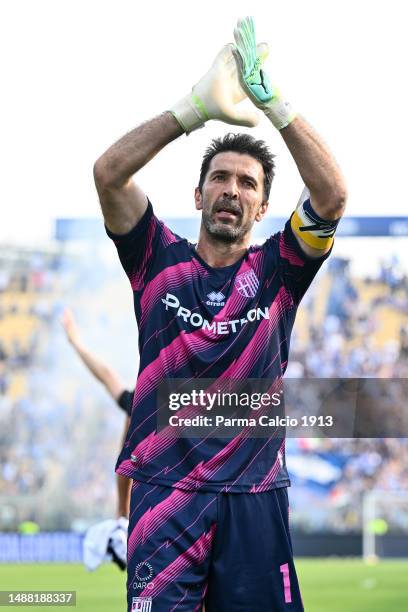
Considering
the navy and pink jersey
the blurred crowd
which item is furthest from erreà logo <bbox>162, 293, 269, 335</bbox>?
the blurred crowd

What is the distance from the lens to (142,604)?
3.80m

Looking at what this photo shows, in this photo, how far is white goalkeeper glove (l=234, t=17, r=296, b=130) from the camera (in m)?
3.74

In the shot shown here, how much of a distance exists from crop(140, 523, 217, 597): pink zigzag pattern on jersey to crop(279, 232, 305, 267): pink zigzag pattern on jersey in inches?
40.0

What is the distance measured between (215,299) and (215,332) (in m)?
A: 0.14

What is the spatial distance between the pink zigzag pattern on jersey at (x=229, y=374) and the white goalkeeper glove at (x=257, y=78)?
75 centimetres

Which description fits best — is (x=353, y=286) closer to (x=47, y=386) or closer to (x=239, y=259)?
(x=47, y=386)

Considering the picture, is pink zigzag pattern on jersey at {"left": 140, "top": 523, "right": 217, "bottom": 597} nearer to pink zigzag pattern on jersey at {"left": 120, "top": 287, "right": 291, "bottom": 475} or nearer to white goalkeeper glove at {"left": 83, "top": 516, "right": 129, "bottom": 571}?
pink zigzag pattern on jersey at {"left": 120, "top": 287, "right": 291, "bottom": 475}

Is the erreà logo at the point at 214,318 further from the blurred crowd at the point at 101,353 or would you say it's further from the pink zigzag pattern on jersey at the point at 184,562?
the blurred crowd at the point at 101,353

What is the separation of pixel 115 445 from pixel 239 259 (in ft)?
52.2

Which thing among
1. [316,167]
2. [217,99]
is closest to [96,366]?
[316,167]

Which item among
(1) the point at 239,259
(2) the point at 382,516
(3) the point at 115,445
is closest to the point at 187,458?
(1) the point at 239,259

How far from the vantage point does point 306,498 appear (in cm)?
1781

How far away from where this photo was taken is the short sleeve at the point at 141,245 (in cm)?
406

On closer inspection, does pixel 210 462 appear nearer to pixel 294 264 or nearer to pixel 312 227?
pixel 294 264
